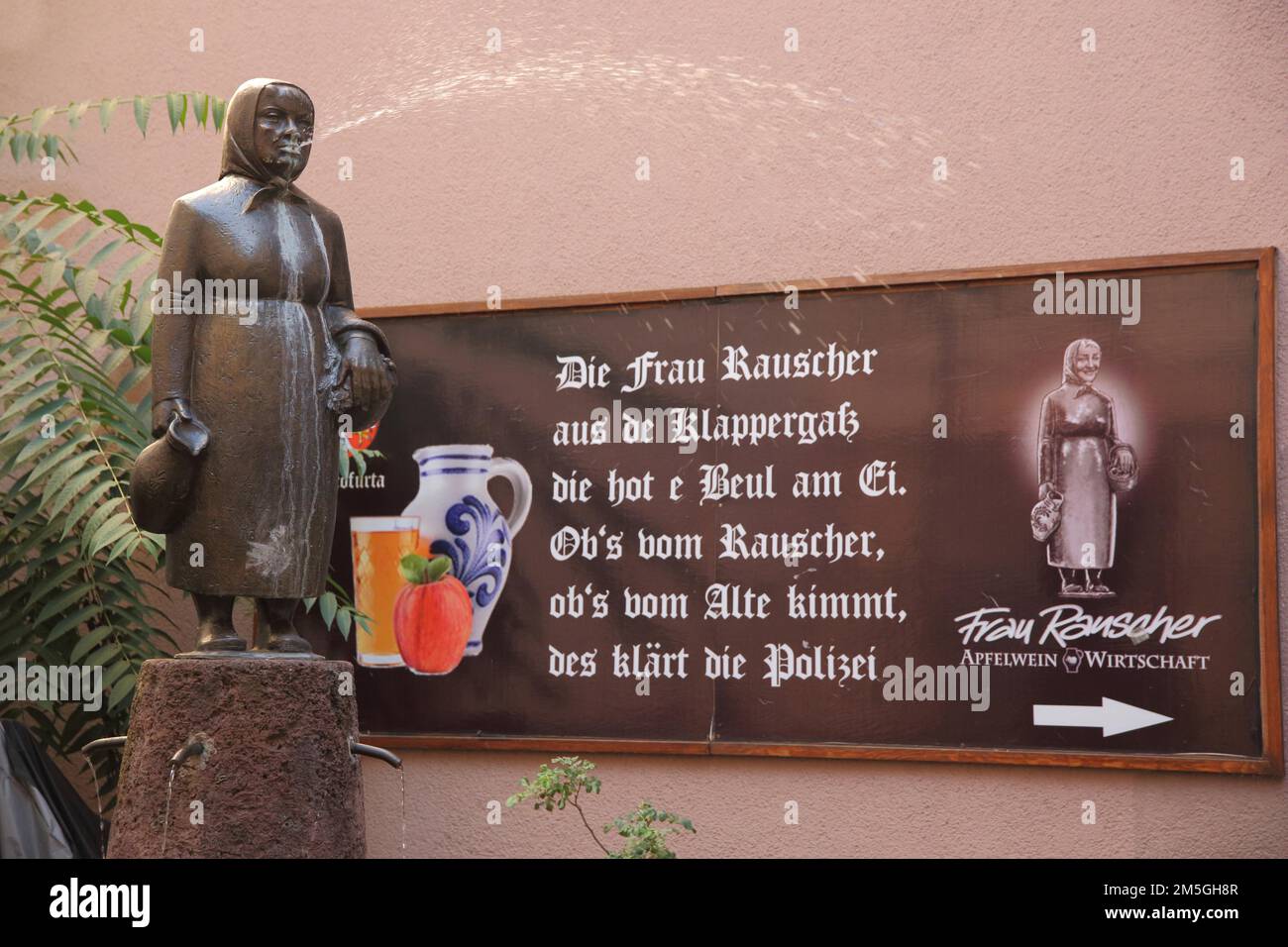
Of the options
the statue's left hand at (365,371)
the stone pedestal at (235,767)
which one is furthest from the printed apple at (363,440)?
the stone pedestal at (235,767)

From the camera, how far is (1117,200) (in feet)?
17.8

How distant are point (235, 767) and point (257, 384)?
92cm

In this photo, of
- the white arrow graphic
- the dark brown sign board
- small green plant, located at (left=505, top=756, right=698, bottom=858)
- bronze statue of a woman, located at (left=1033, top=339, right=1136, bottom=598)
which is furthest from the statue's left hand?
the white arrow graphic

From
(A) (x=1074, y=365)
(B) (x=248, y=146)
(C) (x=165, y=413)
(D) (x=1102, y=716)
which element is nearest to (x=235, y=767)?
(C) (x=165, y=413)

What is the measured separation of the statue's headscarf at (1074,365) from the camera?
17.5 feet

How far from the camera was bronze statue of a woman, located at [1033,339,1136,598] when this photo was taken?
208 inches

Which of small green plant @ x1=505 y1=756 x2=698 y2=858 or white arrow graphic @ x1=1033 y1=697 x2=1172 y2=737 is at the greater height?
white arrow graphic @ x1=1033 y1=697 x2=1172 y2=737

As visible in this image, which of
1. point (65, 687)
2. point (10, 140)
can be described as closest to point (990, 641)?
point (65, 687)

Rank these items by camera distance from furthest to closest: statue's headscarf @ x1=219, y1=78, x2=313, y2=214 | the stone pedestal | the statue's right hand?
1. statue's headscarf @ x1=219, y1=78, x2=313, y2=214
2. the statue's right hand
3. the stone pedestal

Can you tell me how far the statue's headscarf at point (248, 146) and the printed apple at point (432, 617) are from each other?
2188 millimetres

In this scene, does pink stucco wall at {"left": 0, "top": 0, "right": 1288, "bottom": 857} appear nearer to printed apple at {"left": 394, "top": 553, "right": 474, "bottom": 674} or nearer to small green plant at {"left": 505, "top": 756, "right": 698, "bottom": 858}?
printed apple at {"left": 394, "top": 553, "right": 474, "bottom": 674}

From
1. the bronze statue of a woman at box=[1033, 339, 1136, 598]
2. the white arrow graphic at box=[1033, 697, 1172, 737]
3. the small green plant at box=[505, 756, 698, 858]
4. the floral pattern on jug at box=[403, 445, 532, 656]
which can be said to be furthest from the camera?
the floral pattern on jug at box=[403, 445, 532, 656]

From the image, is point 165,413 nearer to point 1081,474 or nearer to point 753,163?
point 753,163

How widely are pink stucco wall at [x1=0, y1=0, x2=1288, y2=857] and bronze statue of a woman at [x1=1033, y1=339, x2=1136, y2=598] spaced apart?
18.5 inches
